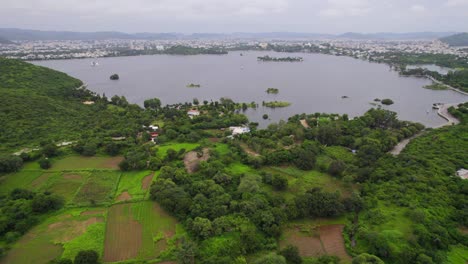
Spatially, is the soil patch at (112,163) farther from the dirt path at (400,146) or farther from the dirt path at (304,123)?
the dirt path at (400,146)

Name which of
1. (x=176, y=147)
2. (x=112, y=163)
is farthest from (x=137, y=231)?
(x=176, y=147)

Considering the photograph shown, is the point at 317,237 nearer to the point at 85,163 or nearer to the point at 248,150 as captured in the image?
the point at 248,150

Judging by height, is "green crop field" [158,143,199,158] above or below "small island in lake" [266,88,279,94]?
below

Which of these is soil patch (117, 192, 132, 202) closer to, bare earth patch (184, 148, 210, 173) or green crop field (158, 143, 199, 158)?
bare earth patch (184, 148, 210, 173)

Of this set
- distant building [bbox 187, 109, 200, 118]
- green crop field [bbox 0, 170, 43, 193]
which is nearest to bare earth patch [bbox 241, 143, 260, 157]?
distant building [bbox 187, 109, 200, 118]

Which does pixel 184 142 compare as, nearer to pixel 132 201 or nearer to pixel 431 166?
pixel 132 201

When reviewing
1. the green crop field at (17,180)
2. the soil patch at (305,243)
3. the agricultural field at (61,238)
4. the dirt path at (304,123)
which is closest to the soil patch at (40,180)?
the green crop field at (17,180)
